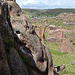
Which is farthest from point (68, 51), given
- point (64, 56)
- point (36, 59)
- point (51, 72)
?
point (36, 59)

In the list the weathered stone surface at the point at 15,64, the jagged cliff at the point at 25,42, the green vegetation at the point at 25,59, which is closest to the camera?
the weathered stone surface at the point at 15,64

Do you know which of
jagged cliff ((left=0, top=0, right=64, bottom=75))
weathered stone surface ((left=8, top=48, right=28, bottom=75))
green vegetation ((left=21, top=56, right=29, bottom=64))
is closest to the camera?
weathered stone surface ((left=8, top=48, right=28, bottom=75))

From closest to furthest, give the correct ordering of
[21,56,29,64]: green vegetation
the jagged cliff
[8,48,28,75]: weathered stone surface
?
[8,48,28,75]: weathered stone surface
[21,56,29,64]: green vegetation
the jagged cliff

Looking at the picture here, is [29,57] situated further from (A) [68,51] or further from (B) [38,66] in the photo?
(A) [68,51]

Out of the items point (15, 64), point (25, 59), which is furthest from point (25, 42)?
point (15, 64)

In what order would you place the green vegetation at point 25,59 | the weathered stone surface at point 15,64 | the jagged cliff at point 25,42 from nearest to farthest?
the weathered stone surface at point 15,64
the green vegetation at point 25,59
the jagged cliff at point 25,42

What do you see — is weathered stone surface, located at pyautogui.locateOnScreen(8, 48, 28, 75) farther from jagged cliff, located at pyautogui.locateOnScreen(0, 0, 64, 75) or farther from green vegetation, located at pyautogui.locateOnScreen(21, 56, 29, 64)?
green vegetation, located at pyautogui.locateOnScreen(21, 56, 29, 64)

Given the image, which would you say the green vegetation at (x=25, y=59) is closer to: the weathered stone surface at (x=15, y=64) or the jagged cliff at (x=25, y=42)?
the jagged cliff at (x=25, y=42)

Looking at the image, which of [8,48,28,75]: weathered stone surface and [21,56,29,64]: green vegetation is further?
[21,56,29,64]: green vegetation

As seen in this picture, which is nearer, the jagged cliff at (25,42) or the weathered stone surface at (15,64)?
the weathered stone surface at (15,64)

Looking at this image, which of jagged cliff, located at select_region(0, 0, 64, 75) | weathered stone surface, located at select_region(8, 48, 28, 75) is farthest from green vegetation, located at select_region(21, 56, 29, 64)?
weathered stone surface, located at select_region(8, 48, 28, 75)

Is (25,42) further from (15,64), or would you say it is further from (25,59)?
(15,64)

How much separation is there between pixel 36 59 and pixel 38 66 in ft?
2.55

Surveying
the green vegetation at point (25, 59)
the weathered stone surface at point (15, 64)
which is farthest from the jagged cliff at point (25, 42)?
the weathered stone surface at point (15, 64)
